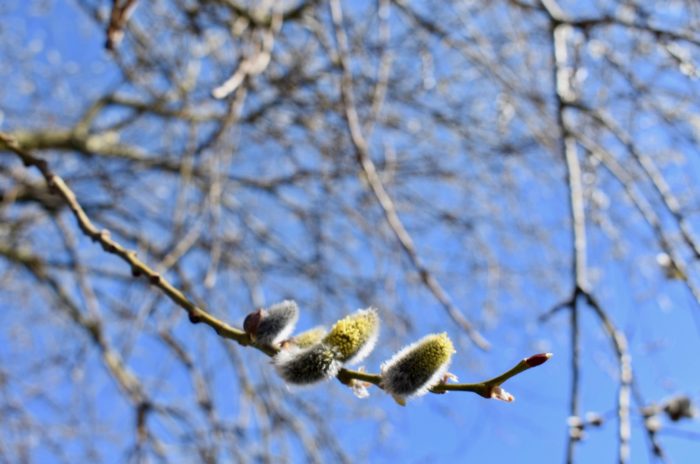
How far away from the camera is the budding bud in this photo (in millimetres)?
1022

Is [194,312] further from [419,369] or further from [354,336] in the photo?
[419,369]

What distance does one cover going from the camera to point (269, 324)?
1.03 m

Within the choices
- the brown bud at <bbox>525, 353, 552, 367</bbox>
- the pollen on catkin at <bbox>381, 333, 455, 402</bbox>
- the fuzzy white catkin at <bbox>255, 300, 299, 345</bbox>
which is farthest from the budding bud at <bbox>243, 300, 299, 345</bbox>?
the brown bud at <bbox>525, 353, 552, 367</bbox>

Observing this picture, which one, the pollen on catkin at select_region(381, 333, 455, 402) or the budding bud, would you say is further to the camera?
the budding bud

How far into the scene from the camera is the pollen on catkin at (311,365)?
96 centimetres

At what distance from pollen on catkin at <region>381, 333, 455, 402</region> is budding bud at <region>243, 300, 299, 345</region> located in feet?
0.59

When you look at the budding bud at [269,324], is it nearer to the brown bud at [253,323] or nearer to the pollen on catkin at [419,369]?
the brown bud at [253,323]

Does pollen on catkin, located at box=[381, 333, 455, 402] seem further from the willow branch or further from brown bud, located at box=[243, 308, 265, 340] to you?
brown bud, located at box=[243, 308, 265, 340]

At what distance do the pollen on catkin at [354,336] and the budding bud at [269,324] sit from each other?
3.2 inches

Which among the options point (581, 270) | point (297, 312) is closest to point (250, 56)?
point (581, 270)

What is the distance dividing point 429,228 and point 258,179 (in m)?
1.39

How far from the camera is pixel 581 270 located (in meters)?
1.87

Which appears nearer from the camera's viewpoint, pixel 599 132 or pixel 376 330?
pixel 376 330

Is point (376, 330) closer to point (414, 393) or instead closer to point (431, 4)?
point (414, 393)
